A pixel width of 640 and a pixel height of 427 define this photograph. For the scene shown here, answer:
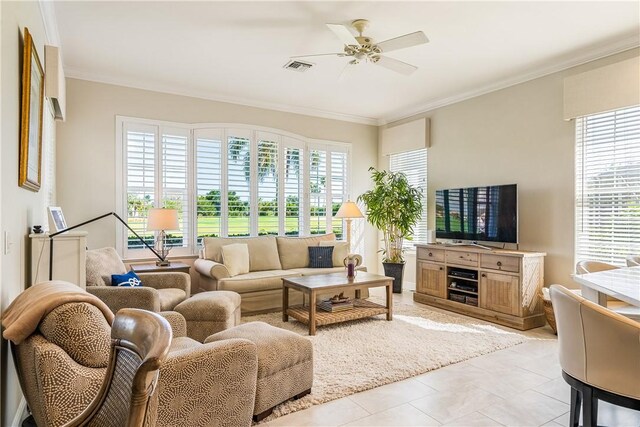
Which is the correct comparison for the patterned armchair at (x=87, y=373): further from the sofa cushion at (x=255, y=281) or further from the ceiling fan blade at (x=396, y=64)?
the ceiling fan blade at (x=396, y=64)

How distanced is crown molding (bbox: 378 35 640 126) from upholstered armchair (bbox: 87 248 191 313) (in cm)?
426

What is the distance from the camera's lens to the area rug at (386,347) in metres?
2.80

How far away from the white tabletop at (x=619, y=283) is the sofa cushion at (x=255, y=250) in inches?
147

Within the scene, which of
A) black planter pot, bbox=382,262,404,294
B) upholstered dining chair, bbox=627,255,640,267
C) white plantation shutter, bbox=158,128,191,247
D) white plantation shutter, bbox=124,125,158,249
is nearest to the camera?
upholstered dining chair, bbox=627,255,640,267

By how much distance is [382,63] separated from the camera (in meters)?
3.81

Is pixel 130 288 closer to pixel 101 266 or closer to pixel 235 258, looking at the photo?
pixel 101 266

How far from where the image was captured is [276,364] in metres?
2.38

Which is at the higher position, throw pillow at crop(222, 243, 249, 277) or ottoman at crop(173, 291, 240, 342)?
throw pillow at crop(222, 243, 249, 277)

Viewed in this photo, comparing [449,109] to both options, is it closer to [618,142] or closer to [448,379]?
[618,142]

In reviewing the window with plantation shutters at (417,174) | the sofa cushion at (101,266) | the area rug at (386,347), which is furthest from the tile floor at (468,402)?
the window with plantation shutters at (417,174)

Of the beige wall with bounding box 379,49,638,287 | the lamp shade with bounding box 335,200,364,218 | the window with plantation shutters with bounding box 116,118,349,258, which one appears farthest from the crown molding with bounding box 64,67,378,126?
the beige wall with bounding box 379,49,638,287

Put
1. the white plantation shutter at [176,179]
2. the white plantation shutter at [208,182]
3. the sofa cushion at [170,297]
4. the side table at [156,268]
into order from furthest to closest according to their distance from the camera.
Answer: the white plantation shutter at [208,182] → the white plantation shutter at [176,179] → the side table at [156,268] → the sofa cushion at [170,297]

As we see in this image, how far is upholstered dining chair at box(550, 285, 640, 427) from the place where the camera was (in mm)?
1605

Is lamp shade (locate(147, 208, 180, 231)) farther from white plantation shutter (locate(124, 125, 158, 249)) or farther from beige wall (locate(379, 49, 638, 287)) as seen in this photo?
beige wall (locate(379, 49, 638, 287))
